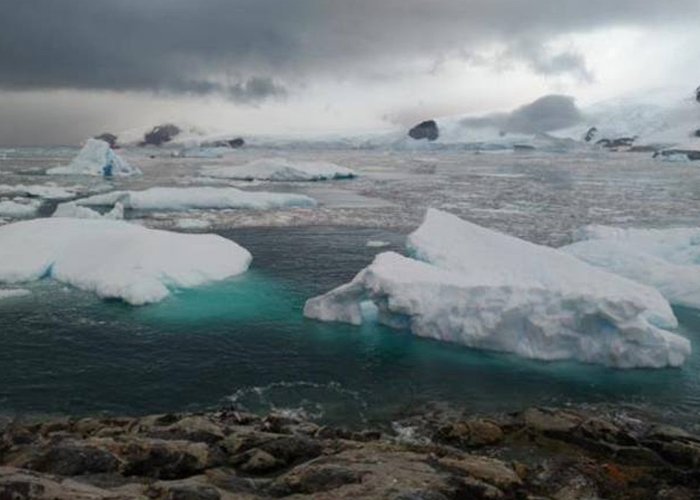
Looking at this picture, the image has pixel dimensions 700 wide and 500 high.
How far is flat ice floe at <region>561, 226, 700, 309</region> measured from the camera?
19.5 meters

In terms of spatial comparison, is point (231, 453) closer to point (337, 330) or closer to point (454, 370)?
point (454, 370)

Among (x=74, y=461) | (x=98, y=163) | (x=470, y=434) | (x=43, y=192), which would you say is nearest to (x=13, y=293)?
(x=74, y=461)

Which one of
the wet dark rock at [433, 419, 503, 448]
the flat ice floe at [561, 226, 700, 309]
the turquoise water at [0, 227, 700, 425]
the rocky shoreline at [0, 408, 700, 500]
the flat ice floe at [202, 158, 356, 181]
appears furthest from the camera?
the flat ice floe at [202, 158, 356, 181]

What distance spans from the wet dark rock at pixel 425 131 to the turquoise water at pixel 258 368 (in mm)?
165500

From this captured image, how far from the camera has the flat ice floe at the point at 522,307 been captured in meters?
14.8

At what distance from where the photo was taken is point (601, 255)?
22391 mm

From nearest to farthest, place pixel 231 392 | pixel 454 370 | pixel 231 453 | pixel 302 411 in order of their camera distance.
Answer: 1. pixel 231 453
2. pixel 302 411
3. pixel 231 392
4. pixel 454 370

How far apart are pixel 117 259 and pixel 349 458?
533 inches

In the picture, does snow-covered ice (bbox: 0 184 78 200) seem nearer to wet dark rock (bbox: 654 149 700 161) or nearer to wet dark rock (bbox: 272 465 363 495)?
wet dark rock (bbox: 272 465 363 495)

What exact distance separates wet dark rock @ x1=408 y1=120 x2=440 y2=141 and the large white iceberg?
393ft

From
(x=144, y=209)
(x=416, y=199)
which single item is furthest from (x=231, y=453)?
(x=416, y=199)

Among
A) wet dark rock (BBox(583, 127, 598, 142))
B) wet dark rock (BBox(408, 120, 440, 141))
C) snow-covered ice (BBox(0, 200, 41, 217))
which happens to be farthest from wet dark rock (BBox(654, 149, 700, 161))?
snow-covered ice (BBox(0, 200, 41, 217))

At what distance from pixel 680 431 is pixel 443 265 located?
30.3ft

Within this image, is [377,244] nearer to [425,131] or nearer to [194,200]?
[194,200]
